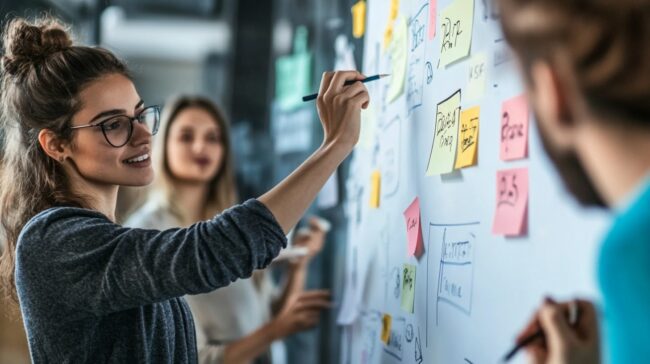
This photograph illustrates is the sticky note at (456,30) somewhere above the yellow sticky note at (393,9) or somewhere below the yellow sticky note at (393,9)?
below

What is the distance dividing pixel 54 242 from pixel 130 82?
1.11ft

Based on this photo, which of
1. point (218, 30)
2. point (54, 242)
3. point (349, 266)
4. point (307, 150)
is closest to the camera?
point (54, 242)

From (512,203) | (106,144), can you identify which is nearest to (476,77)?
(512,203)

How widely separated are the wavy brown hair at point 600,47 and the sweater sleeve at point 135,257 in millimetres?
643

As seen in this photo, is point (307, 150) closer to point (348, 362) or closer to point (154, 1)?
point (348, 362)

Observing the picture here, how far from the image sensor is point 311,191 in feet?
3.79

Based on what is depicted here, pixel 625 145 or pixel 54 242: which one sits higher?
pixel 625 145

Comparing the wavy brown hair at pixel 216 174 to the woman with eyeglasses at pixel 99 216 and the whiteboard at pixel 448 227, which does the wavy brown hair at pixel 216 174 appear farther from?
the woman with eyeglasses at pixel 99 216

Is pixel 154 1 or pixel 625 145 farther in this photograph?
pixel 154 1

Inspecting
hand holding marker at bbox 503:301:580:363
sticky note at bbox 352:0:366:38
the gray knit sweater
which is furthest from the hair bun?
hand holding marker at bbox 503:301:580:363

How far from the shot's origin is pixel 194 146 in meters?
2.44

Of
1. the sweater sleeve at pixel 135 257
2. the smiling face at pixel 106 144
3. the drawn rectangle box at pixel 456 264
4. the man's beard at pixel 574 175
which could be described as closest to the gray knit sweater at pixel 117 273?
the sweater sleeve at pixel 135 257

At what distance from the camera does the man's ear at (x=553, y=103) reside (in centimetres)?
50

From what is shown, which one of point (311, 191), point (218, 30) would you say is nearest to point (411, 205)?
point (311, 191)
